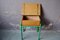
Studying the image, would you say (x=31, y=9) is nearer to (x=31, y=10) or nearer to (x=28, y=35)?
(x=31, y=10)

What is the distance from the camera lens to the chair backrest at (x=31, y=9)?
10.5ft

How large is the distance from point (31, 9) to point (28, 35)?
64cm

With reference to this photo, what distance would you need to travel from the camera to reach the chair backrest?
3197mm

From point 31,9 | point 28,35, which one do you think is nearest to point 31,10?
point 31,9

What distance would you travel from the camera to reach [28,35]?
3223 mm

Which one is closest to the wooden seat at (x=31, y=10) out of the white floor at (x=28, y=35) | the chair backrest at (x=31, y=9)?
the chair backrest at (x=31, y=9)

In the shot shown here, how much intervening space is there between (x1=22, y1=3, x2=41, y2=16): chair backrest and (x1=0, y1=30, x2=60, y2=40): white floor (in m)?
0.52

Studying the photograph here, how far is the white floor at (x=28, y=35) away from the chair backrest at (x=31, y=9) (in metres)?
0.52

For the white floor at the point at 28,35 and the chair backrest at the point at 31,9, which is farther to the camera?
the chair backrest at the point at 31,9

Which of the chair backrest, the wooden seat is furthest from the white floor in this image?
the chair backrest

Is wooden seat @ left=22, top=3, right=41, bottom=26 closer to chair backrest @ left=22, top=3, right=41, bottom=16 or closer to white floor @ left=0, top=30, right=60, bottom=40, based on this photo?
chair backrest @ left=22, top=3, right=41, bottom=16

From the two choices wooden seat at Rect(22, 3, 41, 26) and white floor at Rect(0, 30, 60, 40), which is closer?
white floor at Rect(0, 30, 60, 40)

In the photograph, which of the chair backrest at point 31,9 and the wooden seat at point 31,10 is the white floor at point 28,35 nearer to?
the wooden seat at point 31,10

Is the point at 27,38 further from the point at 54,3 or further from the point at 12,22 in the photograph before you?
the point at 54,3
